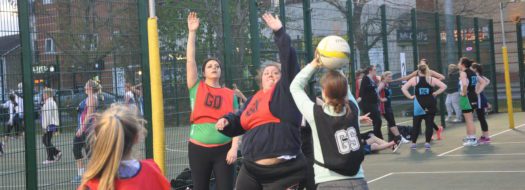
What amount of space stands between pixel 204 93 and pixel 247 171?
1717mm

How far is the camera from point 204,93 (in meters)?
8.16

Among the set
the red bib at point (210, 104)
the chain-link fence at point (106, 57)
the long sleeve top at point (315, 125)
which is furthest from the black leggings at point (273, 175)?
the chain-link fence at point (106, 57)

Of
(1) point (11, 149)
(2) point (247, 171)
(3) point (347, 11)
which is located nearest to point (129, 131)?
(2) point (247, 171)

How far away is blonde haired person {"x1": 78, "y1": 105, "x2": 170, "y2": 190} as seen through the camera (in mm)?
3691

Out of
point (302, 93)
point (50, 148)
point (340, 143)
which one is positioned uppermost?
point (302, 93)

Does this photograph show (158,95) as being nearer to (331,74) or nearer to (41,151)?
(41,151)

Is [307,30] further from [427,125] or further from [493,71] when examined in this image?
[493,71]

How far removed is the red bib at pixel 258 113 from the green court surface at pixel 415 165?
1043 millimetres

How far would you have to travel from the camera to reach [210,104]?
26.7 ft

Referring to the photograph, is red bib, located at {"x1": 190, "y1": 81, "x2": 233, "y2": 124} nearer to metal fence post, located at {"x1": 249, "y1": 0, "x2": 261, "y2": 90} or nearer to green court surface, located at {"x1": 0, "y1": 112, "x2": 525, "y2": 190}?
green court surface, located at {"x1": 0, "y1": 112, "x2": 525, "y2": 190}

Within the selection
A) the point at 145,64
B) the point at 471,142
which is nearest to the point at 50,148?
the point at 145,64

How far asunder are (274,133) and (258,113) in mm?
256

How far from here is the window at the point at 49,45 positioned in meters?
8.88

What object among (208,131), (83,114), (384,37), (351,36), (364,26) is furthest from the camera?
(384,37)
